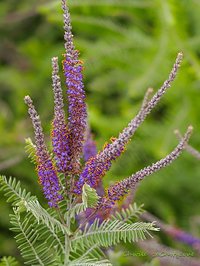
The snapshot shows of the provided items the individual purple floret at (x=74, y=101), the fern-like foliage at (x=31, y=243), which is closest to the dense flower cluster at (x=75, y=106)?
the individual purple floret at (x=74, y=101)

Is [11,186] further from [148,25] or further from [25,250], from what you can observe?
[148,25]

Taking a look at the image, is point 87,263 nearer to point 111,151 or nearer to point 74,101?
point 111,151

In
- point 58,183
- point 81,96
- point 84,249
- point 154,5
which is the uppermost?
point 154,5

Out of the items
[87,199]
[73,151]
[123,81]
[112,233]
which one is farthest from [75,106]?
[123,81]

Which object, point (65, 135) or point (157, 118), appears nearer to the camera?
point (65, 135)

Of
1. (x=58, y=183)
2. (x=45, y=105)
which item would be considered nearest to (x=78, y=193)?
(x=58, y=183)
